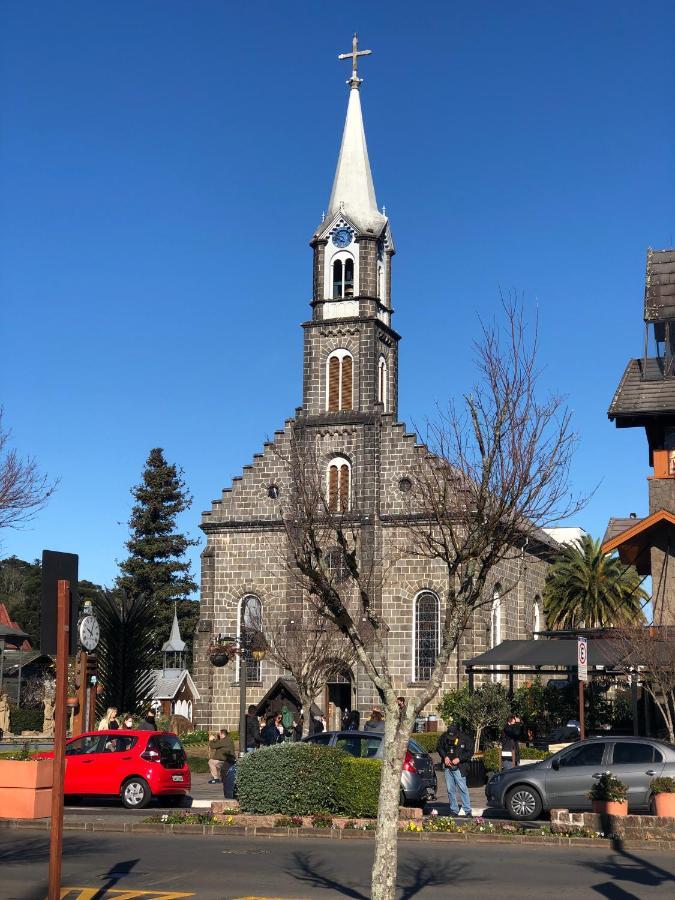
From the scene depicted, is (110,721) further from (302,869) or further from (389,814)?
(389,814)

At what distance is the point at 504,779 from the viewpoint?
2094cm

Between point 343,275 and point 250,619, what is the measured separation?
15424 mm

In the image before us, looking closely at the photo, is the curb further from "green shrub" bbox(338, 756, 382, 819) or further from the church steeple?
the church steeple

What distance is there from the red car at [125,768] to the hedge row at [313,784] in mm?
3701

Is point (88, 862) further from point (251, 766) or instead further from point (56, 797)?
point (56, 797)

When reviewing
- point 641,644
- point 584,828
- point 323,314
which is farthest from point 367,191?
point 584,828

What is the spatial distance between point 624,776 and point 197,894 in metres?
9.47

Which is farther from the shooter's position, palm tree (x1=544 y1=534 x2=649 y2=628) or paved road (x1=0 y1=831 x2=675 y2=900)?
palm tree (x1=544 y1=534 x2=649 y2=628)

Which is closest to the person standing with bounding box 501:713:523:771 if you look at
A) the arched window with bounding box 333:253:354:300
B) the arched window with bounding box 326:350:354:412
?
the arched window with bounding box 326:350:354:412

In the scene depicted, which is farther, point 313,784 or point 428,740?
point 428,740

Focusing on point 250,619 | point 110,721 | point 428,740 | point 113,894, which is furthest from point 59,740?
point 250,619

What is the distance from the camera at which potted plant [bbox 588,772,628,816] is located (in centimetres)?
1820

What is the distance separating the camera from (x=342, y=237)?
175 ft

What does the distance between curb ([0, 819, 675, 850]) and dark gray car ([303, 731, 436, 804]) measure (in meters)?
3.30
